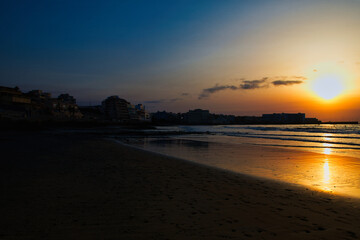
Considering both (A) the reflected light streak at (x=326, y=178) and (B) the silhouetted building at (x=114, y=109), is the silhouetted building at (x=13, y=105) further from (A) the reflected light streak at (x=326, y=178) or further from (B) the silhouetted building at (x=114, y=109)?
(B) the silhouetted building at (x=114, y=109)

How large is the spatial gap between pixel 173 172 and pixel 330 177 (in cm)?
631

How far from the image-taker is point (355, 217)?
5.35 metres

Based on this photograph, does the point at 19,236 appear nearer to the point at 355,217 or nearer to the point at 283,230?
the point at 283,230

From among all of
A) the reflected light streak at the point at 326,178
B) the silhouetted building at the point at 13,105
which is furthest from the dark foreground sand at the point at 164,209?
the silhouetted building at the point at 13,105

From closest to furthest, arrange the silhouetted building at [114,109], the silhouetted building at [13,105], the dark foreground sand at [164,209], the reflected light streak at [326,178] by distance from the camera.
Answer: the dark foreground sand at [164,209]
the reflected light streak at [326,178]
the silhouetted building at [13,105]
the silhouetted building at [114,109]

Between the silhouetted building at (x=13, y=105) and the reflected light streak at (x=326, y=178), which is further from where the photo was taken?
the silhouetted building at (x=13, y=105)

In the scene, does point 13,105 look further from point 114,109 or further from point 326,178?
point 114,109

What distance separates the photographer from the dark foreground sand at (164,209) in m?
4.35

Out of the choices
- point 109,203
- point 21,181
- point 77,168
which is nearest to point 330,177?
point 109,203

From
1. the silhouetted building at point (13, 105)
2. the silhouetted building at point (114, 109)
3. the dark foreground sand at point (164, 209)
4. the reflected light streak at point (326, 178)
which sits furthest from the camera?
the silhouetted building at point (114, 109)

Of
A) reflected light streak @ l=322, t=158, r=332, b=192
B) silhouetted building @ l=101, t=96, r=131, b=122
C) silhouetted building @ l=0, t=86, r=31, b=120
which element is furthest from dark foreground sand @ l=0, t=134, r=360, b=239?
silhouetted building @ l=101, t=96, r=131, b=122

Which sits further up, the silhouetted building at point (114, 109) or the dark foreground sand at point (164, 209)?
the silhouetted building at point (114, 109)

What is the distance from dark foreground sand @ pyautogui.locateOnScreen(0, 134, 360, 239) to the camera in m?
4.35

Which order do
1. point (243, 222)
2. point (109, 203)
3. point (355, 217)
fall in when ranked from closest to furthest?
point (243, 222) → point (355, 217) → point (109, 203)
